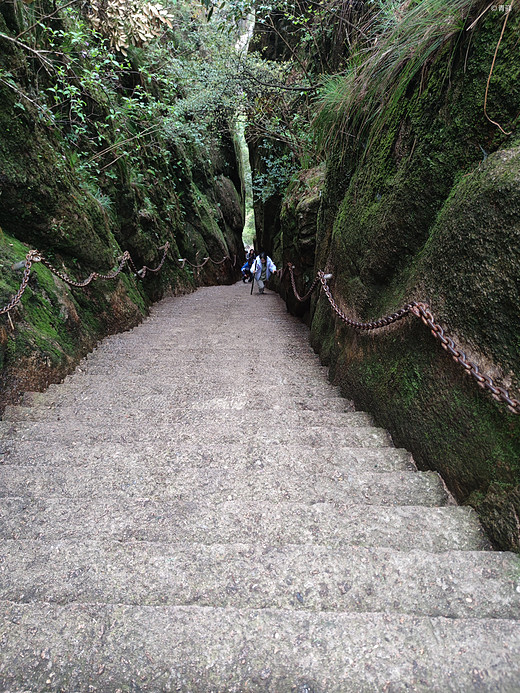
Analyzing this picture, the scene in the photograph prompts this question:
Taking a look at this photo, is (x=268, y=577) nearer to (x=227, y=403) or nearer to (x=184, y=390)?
(x=227, y=403)

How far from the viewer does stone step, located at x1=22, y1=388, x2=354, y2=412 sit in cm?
378

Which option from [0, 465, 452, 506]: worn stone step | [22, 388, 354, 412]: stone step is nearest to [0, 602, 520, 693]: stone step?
[0, 465, 452, 506]: worn stone step

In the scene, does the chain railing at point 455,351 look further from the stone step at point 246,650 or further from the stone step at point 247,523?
the stone step at point 246,650

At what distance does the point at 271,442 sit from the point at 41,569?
1.72 metres

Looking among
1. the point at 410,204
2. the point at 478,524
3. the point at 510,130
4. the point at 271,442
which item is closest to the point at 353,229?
the point at 410,204

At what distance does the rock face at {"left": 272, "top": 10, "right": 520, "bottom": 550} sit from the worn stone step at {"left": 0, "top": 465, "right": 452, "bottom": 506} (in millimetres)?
269

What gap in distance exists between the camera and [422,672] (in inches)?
50.9

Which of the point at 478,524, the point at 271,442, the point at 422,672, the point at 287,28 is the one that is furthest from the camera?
the point at 287,28

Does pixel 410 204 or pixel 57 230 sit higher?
pixel 410 204

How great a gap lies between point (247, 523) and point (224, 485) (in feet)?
1.29

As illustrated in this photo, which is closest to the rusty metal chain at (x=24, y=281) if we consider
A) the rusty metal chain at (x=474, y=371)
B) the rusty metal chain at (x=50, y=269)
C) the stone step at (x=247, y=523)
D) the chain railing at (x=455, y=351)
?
the rusty metal chain at (x=50, y=269)

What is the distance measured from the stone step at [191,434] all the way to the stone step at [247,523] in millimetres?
811

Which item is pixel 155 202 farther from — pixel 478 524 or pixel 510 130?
pixel 478 524

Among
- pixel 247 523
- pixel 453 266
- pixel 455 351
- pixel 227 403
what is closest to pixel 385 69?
pixel 453 266
